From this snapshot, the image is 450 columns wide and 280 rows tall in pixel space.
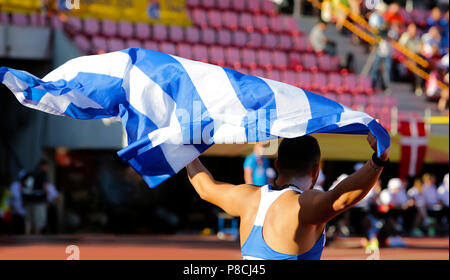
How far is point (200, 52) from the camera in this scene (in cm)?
1969

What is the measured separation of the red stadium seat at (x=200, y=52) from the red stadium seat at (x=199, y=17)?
1.86 metres

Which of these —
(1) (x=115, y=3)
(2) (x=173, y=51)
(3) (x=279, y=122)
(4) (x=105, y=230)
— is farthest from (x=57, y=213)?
(3) (x=279, y=122)

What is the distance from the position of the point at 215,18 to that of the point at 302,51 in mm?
2704

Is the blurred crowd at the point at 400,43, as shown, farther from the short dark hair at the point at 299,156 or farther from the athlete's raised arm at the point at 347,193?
the athlete's raised arm at the point at 347,193

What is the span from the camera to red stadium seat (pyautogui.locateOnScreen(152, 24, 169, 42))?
20.3 metres

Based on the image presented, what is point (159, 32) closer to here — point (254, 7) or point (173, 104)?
point (254, 7)

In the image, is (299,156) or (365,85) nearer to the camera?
(299,156)

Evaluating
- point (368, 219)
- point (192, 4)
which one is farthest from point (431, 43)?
point (368, 219)

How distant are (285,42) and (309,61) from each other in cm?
110

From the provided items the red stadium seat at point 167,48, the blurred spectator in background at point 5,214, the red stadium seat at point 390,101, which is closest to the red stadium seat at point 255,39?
the red stadium seat at point 167,48

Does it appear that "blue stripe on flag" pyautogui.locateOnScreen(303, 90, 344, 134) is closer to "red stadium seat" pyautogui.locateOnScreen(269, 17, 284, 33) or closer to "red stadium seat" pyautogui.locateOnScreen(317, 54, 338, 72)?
"red stadium seat" pyautogui.locateOnScreen(317, 54, 338, 72)

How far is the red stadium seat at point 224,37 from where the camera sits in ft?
69.8
